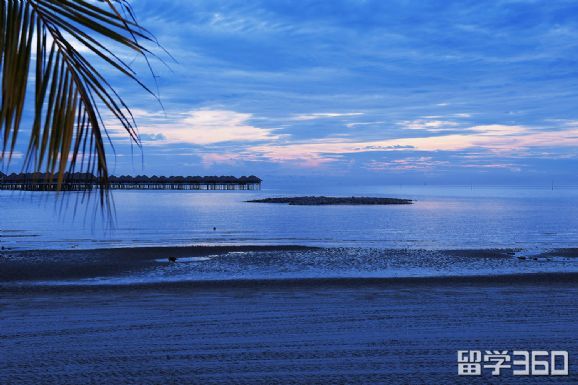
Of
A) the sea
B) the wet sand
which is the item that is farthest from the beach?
the sea

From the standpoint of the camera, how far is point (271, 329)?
372 inches

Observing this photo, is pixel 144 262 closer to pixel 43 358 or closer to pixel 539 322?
pixel 43 358

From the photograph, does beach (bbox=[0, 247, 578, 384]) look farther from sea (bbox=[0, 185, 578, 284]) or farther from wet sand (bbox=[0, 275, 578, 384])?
sea (bbox=[0, 185, 578, 284])

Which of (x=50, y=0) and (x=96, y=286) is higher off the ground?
(x=50, y=0)

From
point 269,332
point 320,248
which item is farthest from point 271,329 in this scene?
point 320,248

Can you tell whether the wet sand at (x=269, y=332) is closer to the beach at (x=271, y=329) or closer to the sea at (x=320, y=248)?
the beach at (x=271, y=329)

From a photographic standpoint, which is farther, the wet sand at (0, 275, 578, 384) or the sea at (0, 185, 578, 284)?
the sea at (0, 185, 578, 284)

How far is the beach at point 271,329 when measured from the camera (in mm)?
7188

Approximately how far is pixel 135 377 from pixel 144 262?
50.4 feet

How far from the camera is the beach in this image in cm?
719

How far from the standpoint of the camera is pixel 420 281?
54.1 feet

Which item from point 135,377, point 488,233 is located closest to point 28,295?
point 135,377

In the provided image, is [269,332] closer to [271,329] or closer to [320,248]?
[271,329]

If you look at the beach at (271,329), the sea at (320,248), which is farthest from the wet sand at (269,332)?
the sea at (320,248)
